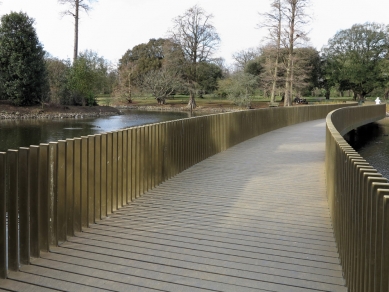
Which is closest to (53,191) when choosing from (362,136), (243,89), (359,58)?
(362,136)

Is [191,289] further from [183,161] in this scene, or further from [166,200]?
[183,161]

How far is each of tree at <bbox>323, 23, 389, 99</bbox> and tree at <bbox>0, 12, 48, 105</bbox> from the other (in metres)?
35.8

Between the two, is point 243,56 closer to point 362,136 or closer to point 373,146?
point 362,136

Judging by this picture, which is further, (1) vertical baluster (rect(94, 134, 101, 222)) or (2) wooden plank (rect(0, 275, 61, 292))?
(1) vertical baluster (rect(94, 134, 101, 222))

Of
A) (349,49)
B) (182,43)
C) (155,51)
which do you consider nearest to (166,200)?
(182,43)

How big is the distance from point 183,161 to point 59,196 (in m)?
4.53

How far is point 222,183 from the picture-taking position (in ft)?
23.9

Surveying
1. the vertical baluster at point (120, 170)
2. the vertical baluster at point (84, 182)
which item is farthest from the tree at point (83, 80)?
the vertical baluster at point (84, 182)

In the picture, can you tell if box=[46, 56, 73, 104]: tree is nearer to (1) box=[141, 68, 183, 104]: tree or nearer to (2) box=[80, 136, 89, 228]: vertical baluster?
(1) box=[141, 68, 183, 104]: tree

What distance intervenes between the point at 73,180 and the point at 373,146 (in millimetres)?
18898

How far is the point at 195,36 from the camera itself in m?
46.5

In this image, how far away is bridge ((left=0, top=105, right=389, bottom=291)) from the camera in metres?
3.28

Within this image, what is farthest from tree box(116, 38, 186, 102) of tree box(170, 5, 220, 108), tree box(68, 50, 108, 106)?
tree box(68, 50, 108, 106)

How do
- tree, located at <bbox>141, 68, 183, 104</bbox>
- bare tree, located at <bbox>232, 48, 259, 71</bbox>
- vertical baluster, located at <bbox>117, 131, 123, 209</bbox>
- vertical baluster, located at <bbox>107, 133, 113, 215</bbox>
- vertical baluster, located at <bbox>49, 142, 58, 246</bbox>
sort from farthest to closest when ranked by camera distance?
bare tree, located at <bbox>232, 48, 259, 71</bbox>, tree, located at <bbox>141, 68, 183, 104</bbox>, vertical baluster, located at <bbox>117, 131, 123, 209</bbox>, vertical baluster, located at <bbox>107, 133, 113, 215</bbox>, vertical baluster, located at <bbox>49, 142, 58, 246</bbox>
